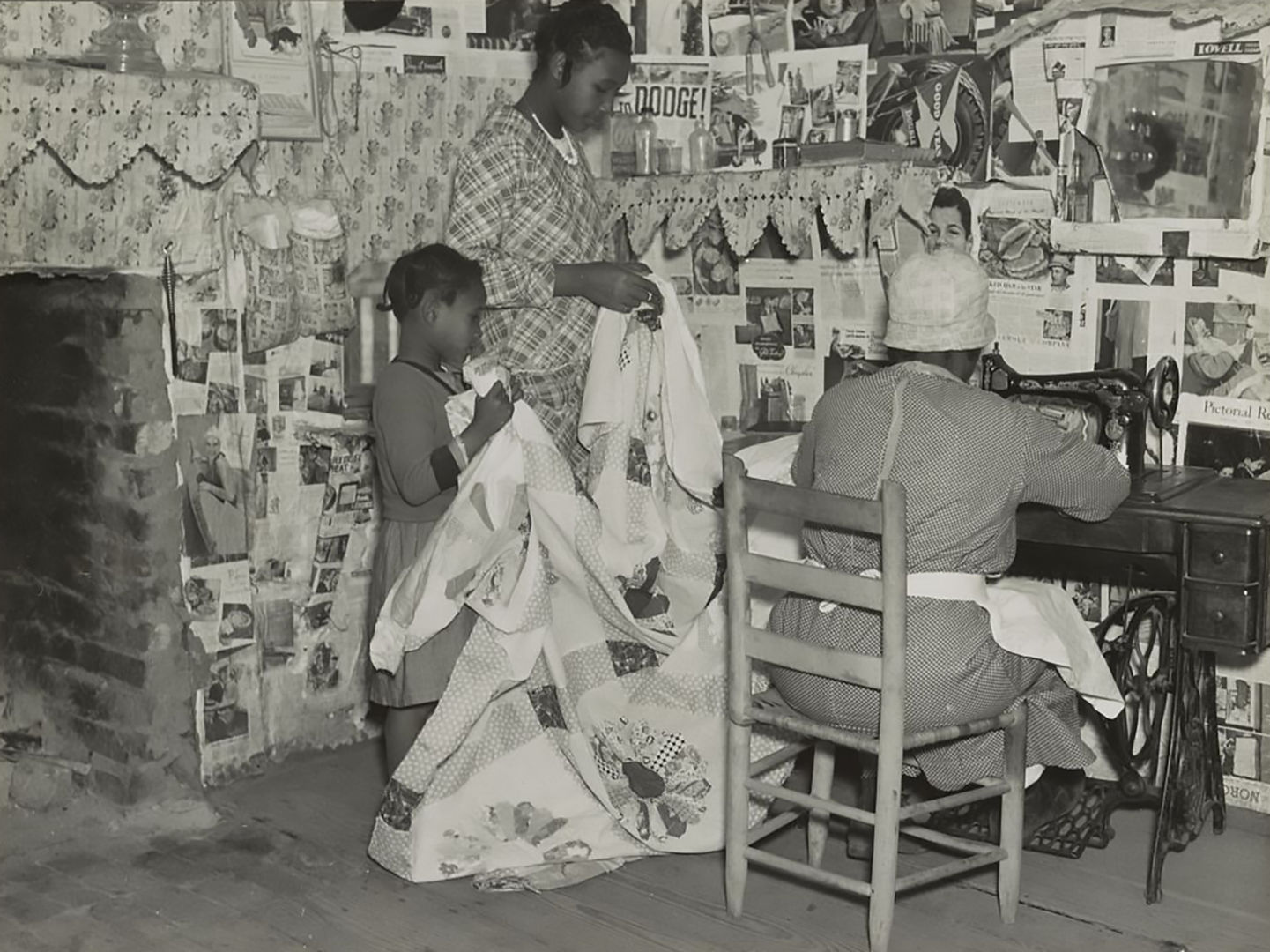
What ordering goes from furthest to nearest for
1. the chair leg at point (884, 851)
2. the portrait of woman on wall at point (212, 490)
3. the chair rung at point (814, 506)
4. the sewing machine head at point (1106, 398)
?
the portrait of woman on wall at point (212, 490) < the sewing machine head at point (1106, 398) < the chair leg at point (884, 851) < the chair rung at point (814, 506)

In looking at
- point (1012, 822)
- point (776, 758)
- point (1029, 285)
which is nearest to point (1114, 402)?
point (1029, 285)

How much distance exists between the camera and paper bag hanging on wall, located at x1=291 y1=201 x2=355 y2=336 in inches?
160

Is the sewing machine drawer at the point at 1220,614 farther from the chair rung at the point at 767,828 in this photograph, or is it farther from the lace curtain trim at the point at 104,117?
the lace curtain trim at the point at 104,117

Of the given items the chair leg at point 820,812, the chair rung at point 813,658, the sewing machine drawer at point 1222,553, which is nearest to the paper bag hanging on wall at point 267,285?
the chair rung at point 813,658

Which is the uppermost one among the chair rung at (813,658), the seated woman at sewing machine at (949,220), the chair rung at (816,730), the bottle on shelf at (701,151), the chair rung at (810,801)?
the bottle on shelf at (701,151)

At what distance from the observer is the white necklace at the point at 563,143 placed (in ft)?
12.8

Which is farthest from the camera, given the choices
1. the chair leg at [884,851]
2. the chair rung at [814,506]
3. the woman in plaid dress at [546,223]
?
the woman in plaid dress at [546,223]

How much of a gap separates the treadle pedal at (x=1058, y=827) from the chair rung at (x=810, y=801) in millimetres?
592

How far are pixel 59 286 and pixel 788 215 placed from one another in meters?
1.83

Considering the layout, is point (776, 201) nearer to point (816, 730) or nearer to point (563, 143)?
point (563, 143)

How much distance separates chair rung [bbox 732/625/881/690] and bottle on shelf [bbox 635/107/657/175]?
186 cm

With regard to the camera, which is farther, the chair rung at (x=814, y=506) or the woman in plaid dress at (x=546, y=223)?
the woman in plaid dress at (x=546, y=223)

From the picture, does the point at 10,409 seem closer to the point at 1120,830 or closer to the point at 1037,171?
the point at 1037,171

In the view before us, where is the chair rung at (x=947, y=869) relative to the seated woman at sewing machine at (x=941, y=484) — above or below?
below
